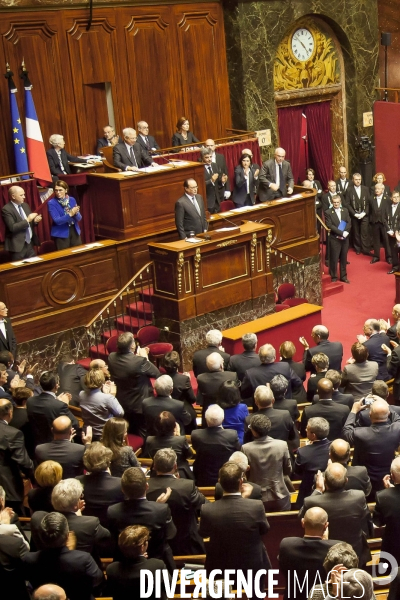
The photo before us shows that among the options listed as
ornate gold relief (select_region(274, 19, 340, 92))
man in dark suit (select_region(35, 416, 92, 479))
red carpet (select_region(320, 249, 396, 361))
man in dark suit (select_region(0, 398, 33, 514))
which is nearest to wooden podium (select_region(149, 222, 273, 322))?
red carpet (select_region(320, 249, 396, 361))

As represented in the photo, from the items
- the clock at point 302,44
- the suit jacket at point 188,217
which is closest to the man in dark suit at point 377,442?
the suit jacket at point 188,217

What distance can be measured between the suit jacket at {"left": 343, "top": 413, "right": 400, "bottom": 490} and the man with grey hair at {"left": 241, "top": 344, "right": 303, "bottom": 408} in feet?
4.64

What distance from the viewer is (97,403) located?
6.93m

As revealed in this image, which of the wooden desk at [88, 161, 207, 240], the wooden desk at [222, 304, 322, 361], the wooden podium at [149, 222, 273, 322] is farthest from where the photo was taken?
the wooden desk at [88, 161, 207, 240]

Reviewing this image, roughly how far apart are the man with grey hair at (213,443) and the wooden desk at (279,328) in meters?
3.51

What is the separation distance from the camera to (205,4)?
13.9m

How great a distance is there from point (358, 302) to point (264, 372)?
506 centimetres

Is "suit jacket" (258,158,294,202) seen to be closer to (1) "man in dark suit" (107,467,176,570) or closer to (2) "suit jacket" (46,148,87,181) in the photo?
(2) "suit jacket" (46,148,87,181)

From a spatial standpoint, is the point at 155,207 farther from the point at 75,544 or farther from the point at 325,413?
the point at 75,544

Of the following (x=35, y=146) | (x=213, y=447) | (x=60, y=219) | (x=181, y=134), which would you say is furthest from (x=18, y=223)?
→ (x=213, y=447)

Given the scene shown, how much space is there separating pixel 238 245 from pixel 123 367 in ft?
10.6

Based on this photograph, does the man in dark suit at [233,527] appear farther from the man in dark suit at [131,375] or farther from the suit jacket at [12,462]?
the man in dark suit at [131,375]

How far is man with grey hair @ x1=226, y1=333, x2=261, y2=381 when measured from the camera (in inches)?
304

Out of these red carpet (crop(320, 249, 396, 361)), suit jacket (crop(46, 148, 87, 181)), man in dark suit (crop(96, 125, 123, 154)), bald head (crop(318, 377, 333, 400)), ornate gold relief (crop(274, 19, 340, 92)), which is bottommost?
red carpet (crop(320, 249, 396, 361))
